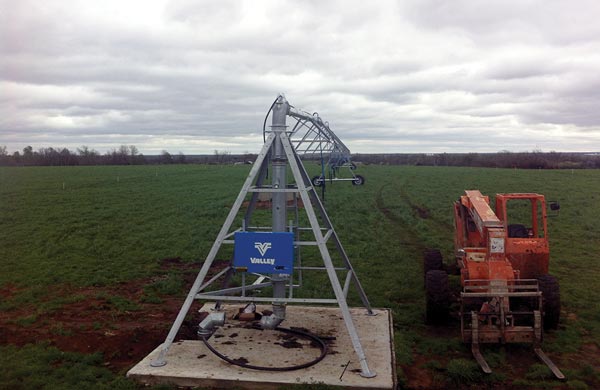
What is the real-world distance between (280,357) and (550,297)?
15.1 feet

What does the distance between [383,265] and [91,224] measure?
11.9 metres

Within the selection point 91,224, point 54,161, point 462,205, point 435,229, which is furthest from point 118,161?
point 462,205

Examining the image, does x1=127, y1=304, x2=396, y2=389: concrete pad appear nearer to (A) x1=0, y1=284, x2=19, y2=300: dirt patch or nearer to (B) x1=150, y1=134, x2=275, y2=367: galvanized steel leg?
(B) x1=150, y1=134, x2=275, y2=367: galvanized steel leg

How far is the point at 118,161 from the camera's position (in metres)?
84.3

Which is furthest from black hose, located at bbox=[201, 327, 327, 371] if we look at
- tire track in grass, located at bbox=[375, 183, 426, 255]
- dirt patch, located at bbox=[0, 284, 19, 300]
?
tire track in grass, located at bbox=[375, 183, 426, 255]

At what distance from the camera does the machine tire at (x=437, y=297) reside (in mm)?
8281

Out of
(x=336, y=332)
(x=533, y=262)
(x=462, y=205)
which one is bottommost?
(x=336, y=332)

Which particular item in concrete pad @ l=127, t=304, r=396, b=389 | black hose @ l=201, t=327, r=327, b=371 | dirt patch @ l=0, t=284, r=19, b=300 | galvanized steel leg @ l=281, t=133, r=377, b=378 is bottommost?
concrete pad @ l=127, t=304, r=396, b=389

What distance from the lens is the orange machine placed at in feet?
23.7

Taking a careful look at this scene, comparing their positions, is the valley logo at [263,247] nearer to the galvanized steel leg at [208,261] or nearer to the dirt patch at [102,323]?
the galvanized steel leg at [208,261]

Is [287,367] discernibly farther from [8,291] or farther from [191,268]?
[8,291]

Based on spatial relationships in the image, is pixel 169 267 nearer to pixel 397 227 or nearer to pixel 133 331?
pixel 133 331

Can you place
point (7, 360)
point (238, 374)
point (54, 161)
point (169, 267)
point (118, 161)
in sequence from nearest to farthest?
1. point (238, 374)
2. point (7, 360)
3. point (169, 267)
4. point (54, 161)
5. point (118, 161)

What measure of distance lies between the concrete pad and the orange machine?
1.15 metres
